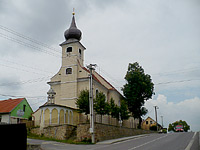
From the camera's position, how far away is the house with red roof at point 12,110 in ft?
115

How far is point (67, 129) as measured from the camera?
25.2m

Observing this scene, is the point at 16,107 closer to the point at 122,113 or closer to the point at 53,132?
the point at 53,132

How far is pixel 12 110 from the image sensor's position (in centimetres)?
3559

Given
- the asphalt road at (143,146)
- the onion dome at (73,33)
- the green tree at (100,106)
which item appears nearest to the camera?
the asphalt road at (143,146)

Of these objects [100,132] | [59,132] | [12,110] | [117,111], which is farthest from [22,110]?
[100,132]

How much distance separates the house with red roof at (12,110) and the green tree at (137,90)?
20.6 meters

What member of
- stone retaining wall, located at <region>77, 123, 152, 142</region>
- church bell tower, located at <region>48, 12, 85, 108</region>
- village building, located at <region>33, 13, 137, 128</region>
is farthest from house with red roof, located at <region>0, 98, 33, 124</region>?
stone retaining wall, located at <region>77, 123, 152, 142</region>

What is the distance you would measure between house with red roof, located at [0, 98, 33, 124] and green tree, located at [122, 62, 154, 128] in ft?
67.6

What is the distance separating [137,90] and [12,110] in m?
23.9

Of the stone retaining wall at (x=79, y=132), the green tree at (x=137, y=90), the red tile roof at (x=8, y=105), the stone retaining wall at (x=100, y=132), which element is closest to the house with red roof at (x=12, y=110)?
the red tile roof at (x=8, y=105)

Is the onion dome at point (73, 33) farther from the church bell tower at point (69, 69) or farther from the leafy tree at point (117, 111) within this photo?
the leafy tree at point (117, 111)

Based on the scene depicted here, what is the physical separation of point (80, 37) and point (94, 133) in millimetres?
22447

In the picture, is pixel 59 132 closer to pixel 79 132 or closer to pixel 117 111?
pixel 79 132

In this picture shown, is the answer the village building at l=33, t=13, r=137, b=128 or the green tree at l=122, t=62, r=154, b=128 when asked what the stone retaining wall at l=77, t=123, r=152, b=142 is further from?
the green tree at l=122, t=62, r=154, b=128
